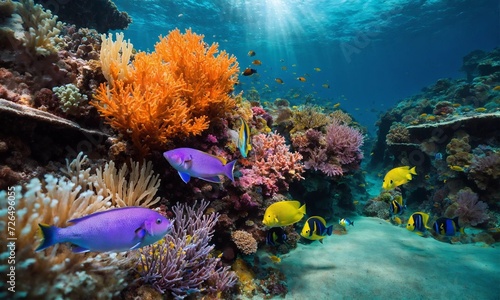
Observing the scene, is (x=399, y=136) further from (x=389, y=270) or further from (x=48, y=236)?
(x=48, y=236)

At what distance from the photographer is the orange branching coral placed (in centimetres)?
322

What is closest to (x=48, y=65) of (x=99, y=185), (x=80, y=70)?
(x=80, y=70)

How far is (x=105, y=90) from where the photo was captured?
3.39 m

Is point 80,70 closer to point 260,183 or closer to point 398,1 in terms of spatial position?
point 260,183

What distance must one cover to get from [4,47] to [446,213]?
1076 cm

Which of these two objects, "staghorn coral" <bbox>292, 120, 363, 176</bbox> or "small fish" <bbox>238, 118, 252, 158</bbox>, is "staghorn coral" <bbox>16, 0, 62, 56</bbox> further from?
"staghorn coral" <bbox>292, 120, 363, 176</bbox>

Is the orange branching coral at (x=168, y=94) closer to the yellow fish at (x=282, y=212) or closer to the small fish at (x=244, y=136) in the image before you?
the small fish at (x=244, y=136)

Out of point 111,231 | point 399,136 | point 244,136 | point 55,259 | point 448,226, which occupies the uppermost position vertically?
point 399,136

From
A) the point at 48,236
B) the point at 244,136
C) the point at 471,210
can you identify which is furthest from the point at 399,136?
the point at 48,236

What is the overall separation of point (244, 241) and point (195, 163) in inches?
81.4

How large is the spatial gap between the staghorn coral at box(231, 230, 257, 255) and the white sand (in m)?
0.90

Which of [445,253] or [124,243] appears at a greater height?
[124,243]

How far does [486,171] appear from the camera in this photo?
24.7 ft

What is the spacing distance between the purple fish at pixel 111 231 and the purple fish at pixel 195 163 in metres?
0.63
